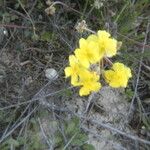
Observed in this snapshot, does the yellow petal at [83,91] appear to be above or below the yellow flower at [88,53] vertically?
below

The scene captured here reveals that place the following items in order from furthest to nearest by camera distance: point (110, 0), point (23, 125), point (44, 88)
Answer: point (110, 0)
point (44, 88)
point (23, 125)

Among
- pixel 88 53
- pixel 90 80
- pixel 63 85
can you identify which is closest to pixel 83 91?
pixel 90 80

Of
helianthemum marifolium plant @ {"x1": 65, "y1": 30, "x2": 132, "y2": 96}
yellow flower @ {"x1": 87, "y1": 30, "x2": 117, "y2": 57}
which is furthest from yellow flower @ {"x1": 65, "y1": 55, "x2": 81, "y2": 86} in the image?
yellow flower @ {"x1": 87, "y1": 30, "x2": 117, "y2": 57}

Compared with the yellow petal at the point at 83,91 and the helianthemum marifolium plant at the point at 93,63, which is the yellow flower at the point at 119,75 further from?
the yellow petal at the point at 83,91

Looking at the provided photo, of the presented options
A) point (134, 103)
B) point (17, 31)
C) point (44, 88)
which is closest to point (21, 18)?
point (17, 31)

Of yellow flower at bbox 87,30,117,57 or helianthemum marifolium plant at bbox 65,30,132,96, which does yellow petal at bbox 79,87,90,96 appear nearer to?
helianthemum marifolium plant at bbox 65,30,132,96

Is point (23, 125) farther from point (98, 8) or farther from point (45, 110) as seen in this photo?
point (98, 8)

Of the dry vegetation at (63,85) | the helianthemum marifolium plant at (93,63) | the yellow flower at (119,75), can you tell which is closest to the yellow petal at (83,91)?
the helianthemum marifolium plant at (93,63)
